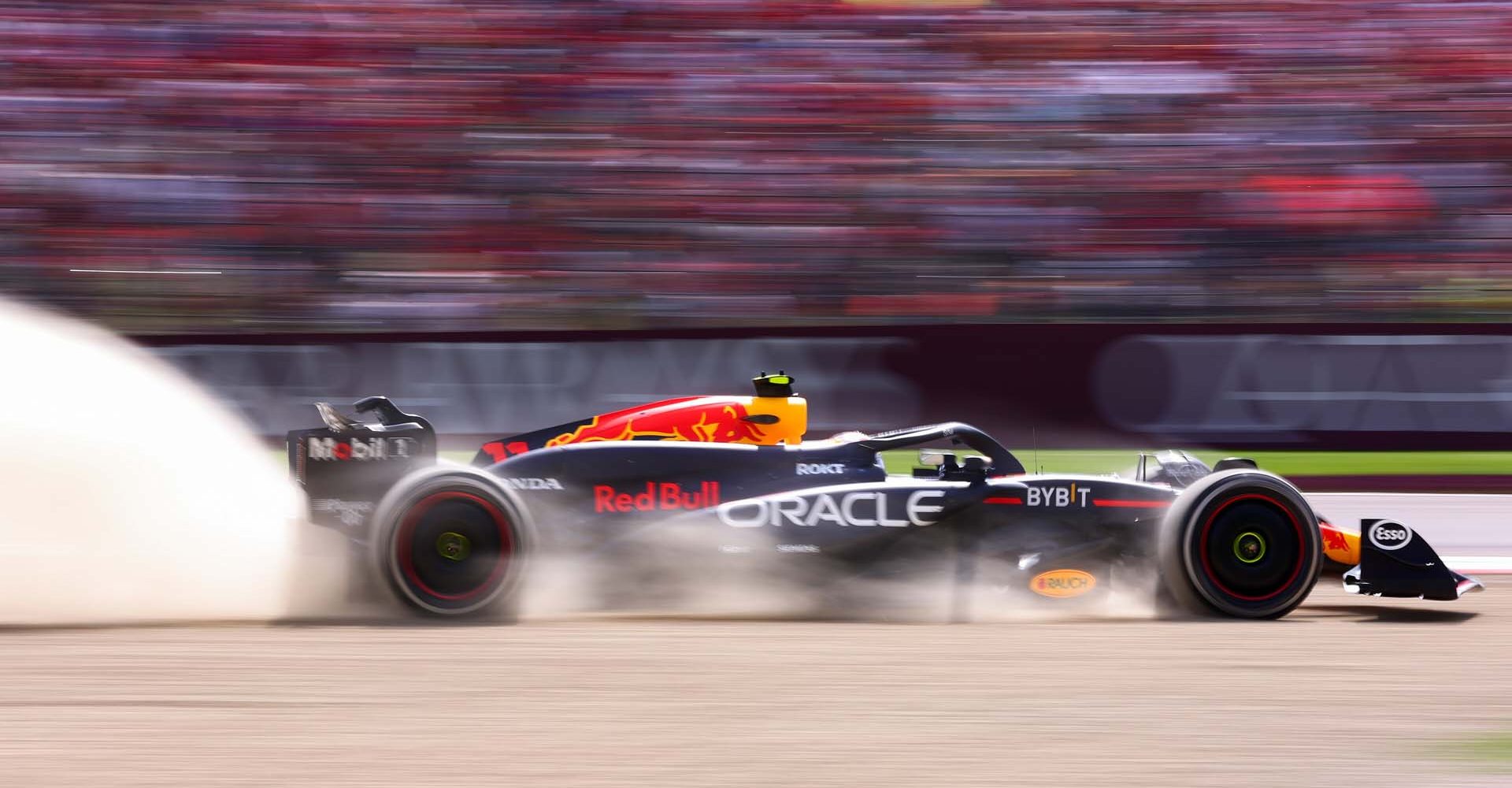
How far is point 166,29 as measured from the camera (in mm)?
14117

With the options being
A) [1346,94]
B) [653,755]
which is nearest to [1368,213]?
[1346,94]

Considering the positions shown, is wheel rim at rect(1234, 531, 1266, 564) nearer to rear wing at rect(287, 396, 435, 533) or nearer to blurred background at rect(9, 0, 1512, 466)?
rear wing at rect(287, 396, 435, 533)

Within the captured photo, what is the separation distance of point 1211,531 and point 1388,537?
711mm

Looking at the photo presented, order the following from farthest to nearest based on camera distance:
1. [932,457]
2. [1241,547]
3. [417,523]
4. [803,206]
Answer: [803,206], [932,457], [1241,547], [417,523]

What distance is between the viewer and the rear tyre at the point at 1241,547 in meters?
5.55

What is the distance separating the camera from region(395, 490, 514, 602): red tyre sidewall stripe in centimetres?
550

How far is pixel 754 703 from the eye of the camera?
172 inches

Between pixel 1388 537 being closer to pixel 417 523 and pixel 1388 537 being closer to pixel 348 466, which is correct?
pixel 417 523

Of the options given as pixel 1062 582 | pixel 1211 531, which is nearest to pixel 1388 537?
pixel 1211 531

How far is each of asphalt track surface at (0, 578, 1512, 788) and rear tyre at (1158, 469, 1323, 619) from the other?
13 centimetres

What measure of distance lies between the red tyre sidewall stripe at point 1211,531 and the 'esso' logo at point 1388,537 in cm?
30

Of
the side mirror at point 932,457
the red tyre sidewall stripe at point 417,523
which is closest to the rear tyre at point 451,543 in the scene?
the red tyre sidewall stripe at point 417,523

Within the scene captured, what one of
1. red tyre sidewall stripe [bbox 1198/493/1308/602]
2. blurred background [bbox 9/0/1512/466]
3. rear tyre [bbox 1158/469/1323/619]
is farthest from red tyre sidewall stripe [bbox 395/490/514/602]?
blurred background [bbox 9/0/1512/466]

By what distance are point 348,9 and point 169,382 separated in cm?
527
